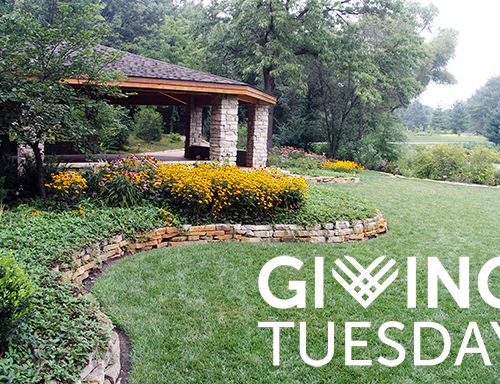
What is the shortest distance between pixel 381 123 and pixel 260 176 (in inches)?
611

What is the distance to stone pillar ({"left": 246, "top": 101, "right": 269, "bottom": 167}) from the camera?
1314 cm

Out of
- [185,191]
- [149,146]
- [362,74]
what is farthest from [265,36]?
[185,191]

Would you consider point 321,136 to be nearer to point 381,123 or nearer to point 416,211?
point 381,123

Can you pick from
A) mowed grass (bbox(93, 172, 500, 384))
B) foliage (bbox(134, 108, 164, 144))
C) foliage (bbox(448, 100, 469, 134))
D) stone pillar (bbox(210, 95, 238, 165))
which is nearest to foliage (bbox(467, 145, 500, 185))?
stone pillar (bbox(210, 95, 238, 165))

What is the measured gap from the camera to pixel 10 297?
2.30 meters

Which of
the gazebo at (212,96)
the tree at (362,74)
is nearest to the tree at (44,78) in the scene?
the gazebo at (212,96)

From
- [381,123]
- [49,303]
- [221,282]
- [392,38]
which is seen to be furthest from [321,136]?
[49,303]

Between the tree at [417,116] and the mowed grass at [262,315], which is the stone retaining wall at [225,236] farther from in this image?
the tree at [417,116]

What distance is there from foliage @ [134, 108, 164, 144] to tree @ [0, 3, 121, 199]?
574 inches

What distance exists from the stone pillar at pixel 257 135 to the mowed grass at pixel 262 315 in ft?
24.6

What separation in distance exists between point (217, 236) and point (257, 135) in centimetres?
782

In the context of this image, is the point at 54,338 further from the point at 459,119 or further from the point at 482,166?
the point at 459,119

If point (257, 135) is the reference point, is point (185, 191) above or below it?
below

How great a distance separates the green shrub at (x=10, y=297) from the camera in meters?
2.30
